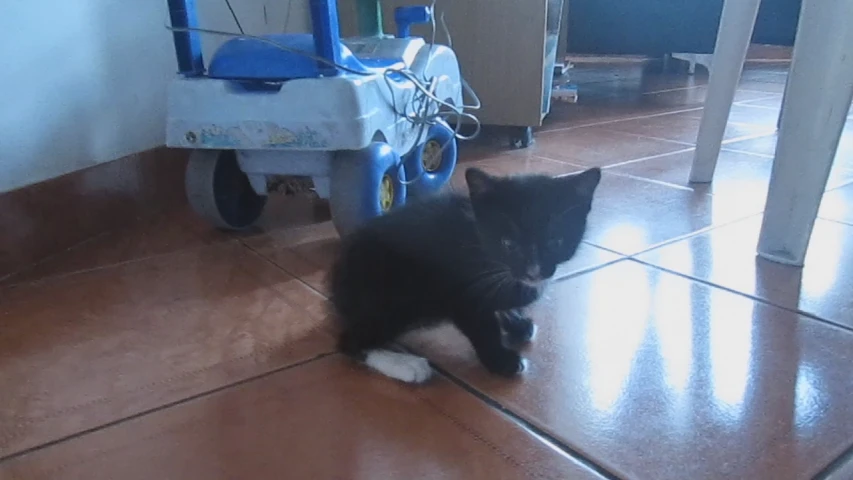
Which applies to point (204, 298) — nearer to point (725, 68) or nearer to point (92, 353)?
point (92, 353)

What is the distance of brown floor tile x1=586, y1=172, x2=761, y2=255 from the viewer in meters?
1.23

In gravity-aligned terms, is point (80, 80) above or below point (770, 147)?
above

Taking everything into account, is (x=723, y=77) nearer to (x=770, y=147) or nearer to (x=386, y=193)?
(x=770, y=147)

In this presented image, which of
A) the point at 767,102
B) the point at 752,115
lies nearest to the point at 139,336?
the point at 752,115

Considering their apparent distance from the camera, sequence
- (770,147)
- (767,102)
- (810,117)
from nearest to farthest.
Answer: (810,117) < (770,147) < (767,102)

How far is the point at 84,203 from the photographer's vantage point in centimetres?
124

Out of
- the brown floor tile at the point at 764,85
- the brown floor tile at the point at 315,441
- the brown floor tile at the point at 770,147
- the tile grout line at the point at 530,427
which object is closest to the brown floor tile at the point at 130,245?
the brown floor tile at the point at 315,441

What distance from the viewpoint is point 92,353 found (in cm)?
85

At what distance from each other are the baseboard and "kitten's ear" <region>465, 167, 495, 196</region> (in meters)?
0.75

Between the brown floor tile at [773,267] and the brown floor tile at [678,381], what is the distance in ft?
0.15

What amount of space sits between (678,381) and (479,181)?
1.01ft

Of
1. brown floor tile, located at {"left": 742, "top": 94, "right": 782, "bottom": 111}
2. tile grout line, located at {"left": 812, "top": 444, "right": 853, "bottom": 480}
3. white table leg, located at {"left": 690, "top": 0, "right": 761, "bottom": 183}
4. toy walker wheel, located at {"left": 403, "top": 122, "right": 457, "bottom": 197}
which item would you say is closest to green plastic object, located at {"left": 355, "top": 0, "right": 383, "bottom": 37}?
toy walker wheel, located at {"left": 403, "top": 122, "right": 457, "bottom": 197}

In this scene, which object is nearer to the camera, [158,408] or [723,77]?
[158,408]

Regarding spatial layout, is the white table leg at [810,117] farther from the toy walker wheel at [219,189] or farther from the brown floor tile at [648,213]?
the toy walker wheel at [219,189]
